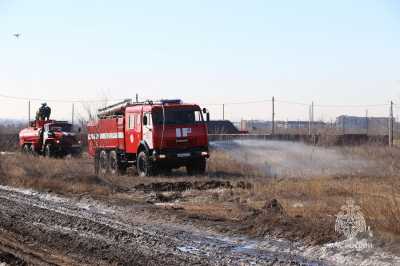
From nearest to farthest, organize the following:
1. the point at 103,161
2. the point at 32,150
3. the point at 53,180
A: 1. the point at 53,180
2. the point at 103,161
3. the point at 32,150

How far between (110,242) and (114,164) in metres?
16.9

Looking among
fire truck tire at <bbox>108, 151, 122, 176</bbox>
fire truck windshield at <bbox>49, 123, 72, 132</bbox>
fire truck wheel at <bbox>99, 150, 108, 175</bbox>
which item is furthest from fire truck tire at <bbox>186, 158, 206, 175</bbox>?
fire truck windshield at <bbox>49, 123, 72, 132</bbox>

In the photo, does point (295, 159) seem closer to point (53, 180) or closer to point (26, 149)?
point (53, 180)

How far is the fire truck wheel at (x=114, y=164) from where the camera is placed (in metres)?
27.2

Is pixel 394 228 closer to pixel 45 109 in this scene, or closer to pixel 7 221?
pixel 7 221

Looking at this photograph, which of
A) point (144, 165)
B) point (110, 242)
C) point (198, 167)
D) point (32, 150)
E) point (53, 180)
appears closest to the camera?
point (110, 242)

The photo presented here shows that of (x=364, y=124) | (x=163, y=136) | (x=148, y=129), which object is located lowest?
(x=163, y=136)

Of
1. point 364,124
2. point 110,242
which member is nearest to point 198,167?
point 110,242

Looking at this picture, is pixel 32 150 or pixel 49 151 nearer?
pixel 49 151

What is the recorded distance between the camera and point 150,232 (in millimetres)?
11711

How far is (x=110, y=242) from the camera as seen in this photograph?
1081cm

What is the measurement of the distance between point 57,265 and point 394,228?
4799 mm

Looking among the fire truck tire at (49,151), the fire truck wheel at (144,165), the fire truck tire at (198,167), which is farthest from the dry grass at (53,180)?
the fire truck tire at (49,151)

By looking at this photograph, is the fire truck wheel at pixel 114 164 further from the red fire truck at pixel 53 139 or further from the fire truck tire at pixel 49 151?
the fire truck tire at pixel 49 151
